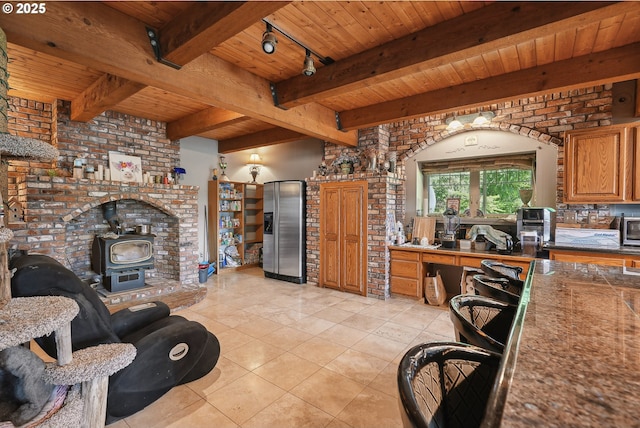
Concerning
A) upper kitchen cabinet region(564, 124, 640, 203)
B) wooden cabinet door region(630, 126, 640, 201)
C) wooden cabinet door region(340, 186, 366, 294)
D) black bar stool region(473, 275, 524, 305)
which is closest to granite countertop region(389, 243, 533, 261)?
wooden cabinet door region(340, 186, 366, 294)

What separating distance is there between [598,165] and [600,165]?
2 centimetres

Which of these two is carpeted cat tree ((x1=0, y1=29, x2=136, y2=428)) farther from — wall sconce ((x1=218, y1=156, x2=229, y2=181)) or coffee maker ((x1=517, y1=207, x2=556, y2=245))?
wall sconce ((x1=218, y1=156, x2=229, y2=181))

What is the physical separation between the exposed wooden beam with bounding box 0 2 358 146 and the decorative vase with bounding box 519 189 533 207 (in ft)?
11.2

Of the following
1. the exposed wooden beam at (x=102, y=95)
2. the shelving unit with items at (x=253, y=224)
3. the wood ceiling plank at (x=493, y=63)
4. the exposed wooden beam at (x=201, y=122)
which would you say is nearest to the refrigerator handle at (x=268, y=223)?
the shelving unit with items at (x=253, y=224)

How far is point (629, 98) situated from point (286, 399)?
465 centimetres

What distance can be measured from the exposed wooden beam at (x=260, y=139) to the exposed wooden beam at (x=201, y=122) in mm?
1105

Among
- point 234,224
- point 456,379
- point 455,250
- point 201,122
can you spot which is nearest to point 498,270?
point 455,250

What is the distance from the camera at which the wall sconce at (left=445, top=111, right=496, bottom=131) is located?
13.0 ft

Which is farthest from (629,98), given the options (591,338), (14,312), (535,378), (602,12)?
(14,312)

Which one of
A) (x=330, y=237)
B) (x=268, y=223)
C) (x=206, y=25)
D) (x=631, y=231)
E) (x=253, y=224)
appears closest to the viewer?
(x=206, y=25)

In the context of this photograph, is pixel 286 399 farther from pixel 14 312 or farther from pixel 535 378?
pixel 535 378

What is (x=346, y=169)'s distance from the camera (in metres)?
4.82

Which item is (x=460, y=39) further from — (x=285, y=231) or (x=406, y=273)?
(x=285, y=231)

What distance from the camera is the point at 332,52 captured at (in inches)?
101
